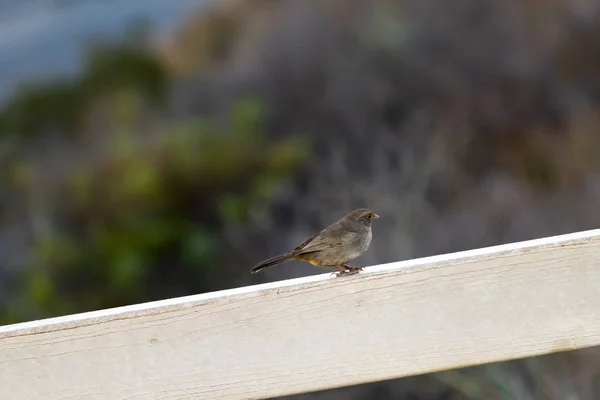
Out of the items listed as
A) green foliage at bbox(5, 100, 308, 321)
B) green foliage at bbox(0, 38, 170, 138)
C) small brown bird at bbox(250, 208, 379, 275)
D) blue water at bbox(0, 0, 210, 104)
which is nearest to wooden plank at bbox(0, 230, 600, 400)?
small brown bird at bbox(250, 208, 379, 275)

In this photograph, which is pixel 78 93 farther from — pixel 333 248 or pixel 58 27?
pixel 333 248

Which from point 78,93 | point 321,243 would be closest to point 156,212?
point 78,93

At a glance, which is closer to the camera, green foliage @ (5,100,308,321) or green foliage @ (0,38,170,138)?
green foliage @ (5,100,308,321)

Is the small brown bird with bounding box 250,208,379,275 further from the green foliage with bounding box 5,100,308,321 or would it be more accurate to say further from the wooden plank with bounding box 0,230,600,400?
the green foliage with bounding box 5,100,308,321

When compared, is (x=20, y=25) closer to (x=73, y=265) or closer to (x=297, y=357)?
(x=73, y=265)

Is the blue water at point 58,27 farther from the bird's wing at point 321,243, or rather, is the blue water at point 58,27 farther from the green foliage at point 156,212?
the bird's wing at point 321,243
